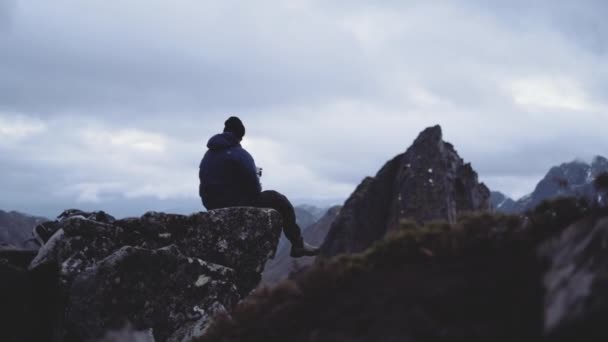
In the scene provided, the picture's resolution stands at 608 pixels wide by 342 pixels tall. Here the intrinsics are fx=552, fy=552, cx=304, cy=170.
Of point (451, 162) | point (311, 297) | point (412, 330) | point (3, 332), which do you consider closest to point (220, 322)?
point (311, 297)

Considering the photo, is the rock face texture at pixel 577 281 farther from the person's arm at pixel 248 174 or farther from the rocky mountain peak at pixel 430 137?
the rocky mountain peak at pixel 430 137

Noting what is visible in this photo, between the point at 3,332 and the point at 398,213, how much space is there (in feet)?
157

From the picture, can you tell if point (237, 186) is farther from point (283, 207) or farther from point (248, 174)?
point (283, 207)

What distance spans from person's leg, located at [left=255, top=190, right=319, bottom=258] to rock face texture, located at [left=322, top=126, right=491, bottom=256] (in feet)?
127

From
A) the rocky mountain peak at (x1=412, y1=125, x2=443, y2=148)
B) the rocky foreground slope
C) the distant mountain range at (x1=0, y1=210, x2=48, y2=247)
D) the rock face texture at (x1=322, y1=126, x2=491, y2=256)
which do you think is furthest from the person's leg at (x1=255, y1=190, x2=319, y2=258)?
the distant mountain range at (x1=0, y1=210, x2=48, y2=247)

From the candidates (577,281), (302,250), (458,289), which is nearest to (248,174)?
(302,250)

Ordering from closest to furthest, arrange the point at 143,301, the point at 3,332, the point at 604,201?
the point at 604,201
the point at 3,332
the point at 143,301

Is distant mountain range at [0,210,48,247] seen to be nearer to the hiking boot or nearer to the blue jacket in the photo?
the blue jacket

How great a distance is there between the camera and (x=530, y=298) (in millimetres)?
3514

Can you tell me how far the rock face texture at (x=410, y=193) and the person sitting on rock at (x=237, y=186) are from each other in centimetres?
3880

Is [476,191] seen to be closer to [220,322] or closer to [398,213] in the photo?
[398,213]

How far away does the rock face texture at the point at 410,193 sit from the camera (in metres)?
52.8

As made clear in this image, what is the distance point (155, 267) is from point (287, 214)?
427 centimetres

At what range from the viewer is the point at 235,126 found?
1275cm
